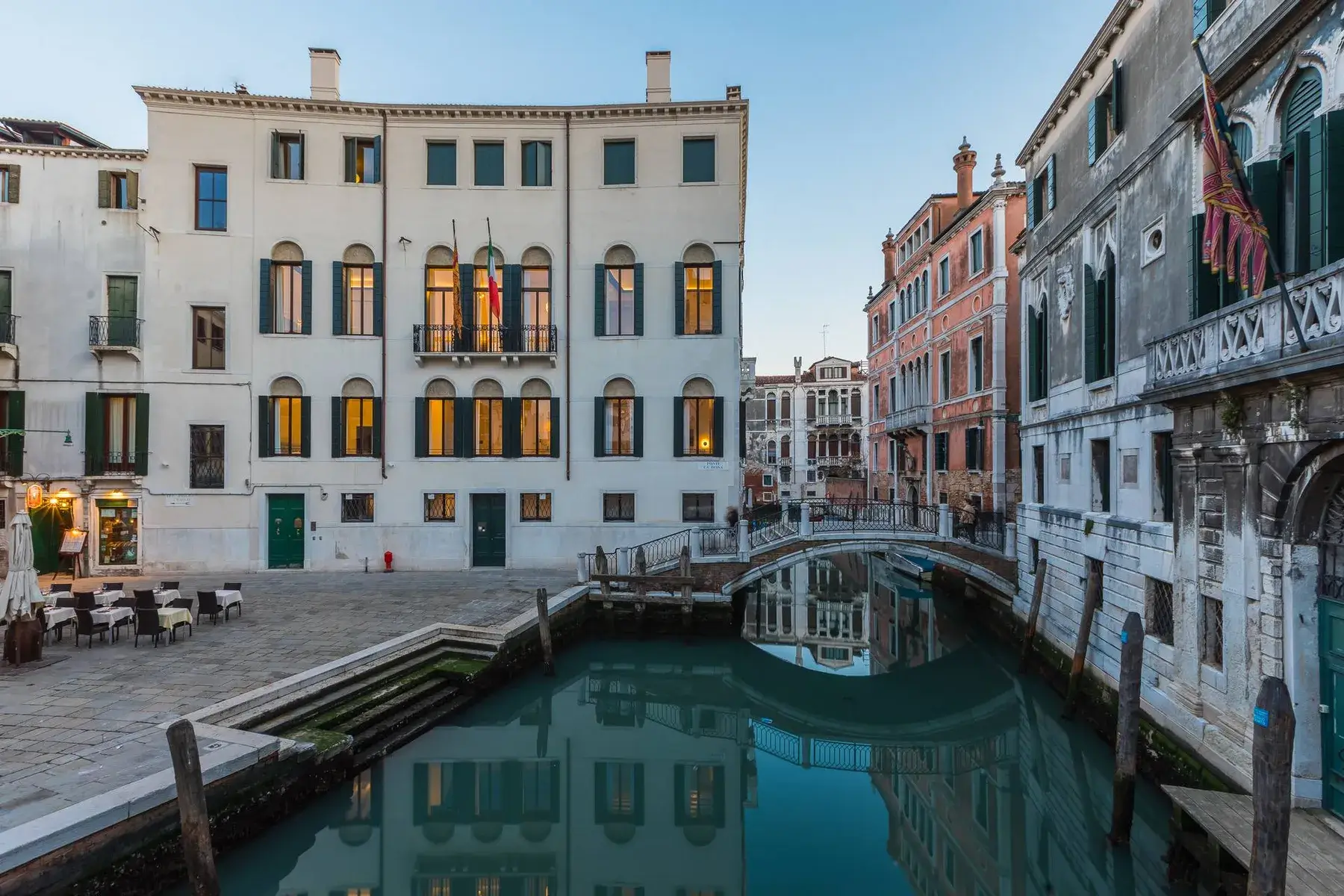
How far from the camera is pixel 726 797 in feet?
29.1

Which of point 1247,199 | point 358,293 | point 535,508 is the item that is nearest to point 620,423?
point 535,508

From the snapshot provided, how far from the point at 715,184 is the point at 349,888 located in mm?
14985

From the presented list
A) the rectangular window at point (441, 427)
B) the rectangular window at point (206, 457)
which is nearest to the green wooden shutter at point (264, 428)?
the rectangular window at point (206, 457)

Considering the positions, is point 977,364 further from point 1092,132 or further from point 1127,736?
point 1127,736

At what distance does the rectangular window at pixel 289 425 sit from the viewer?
A: 650 inches

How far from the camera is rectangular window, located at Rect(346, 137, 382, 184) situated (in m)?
16.7

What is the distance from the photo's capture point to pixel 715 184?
54.7ft

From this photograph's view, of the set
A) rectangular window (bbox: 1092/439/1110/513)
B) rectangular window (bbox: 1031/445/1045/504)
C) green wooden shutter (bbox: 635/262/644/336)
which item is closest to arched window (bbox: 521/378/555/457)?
green wooden shutter (bbox: 635/262/644/336)

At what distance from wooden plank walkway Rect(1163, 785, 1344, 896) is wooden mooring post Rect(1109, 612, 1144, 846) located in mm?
675

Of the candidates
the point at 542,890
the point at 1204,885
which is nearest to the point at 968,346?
the point at 1204,885

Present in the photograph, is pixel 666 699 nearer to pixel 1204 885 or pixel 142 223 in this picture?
pixel 1204 885

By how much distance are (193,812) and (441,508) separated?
1146 cm

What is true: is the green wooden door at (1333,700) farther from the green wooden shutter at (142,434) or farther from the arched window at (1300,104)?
the green wooden shutter at (142,434)

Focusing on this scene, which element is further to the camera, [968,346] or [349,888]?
[968,346]
